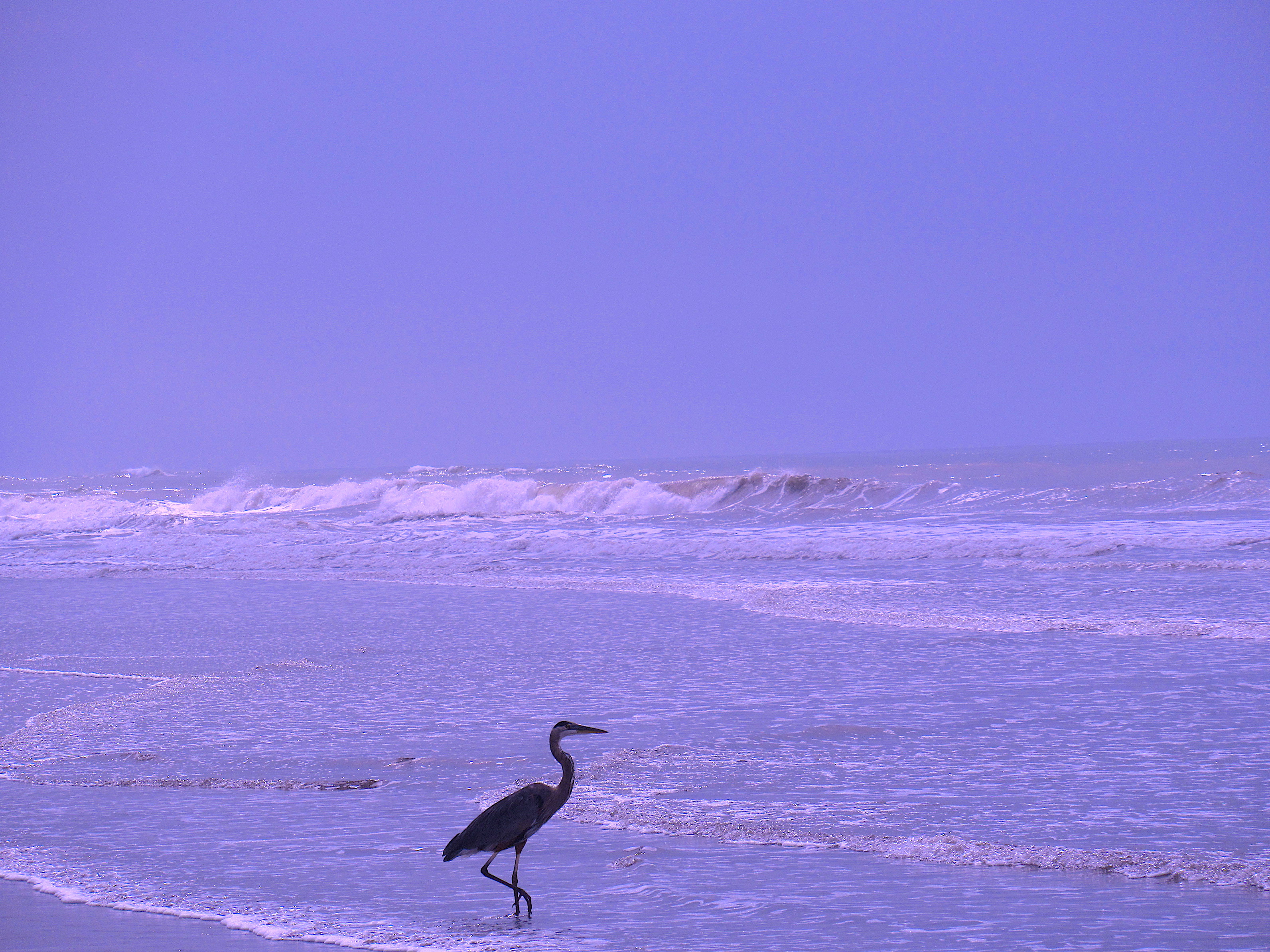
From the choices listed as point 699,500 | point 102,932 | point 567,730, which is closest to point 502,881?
point 567,730

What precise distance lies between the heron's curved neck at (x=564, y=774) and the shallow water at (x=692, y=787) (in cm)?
38

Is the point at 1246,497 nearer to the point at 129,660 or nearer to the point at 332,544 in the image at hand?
the point at 332,544

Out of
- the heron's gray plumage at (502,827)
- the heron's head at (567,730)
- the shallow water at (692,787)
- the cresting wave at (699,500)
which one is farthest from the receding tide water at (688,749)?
the cresting wave at (699,500)

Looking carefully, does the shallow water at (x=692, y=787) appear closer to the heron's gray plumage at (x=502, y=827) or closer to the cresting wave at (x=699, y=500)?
the heron's gray plumage at (x=502, y=827)

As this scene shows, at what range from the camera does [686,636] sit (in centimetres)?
1106

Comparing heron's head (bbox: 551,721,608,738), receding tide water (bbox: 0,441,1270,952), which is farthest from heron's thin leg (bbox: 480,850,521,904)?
heron's head (bbox: 551,721,608,738)

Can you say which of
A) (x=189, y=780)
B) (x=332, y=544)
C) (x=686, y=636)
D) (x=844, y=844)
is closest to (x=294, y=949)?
(x=844, y=844)

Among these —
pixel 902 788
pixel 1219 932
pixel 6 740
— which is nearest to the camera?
pixel 1219 932

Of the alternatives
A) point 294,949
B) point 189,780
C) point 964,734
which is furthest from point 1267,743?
point 189,780

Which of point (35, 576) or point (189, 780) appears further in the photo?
point (35, 576)

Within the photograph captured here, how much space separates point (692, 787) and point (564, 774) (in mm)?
1506

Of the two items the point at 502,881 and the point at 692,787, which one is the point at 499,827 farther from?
the point at 692,787

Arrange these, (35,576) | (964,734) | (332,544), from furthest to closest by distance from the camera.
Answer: (332,544)
(35,576)
(964,734)

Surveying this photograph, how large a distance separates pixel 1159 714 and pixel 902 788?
2.39 meters
